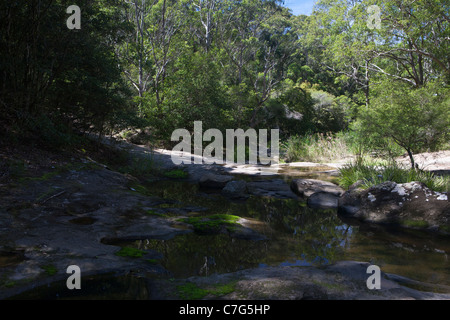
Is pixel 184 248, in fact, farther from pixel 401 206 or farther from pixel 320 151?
pixel 320 151

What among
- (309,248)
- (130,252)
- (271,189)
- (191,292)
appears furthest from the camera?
(271,189)

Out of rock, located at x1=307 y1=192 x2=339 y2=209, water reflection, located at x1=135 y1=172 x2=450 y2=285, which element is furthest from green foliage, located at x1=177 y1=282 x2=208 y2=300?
rock, located at x1=307 y1=192 x2=339 y2=209

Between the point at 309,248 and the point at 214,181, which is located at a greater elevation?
the point at 214,181

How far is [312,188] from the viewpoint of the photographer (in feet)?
25.5

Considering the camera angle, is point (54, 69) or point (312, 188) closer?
point (54, 69)

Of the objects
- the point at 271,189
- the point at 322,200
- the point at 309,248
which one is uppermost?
the point at 271,189

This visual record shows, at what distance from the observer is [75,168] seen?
6582mm

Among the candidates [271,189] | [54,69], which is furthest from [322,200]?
[54,69]

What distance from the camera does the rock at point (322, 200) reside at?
22.1 feet

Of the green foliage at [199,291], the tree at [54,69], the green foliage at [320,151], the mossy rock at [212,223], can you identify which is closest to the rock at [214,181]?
the tree at [54,69]

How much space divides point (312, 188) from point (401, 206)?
2.46 meters

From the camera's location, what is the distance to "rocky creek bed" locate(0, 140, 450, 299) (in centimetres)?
257

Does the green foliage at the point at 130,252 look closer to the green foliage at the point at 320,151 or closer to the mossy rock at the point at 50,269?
the mossy rock at the point at 50,269

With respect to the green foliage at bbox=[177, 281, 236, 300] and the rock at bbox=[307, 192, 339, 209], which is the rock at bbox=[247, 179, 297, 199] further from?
the green foliage at bbox=[177, 281, 236, 300]
